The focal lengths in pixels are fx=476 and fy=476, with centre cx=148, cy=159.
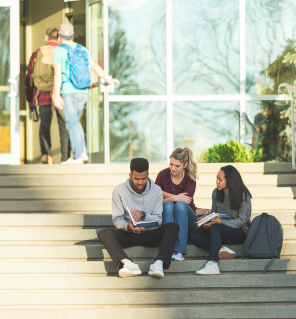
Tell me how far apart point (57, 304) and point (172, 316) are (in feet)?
3.30

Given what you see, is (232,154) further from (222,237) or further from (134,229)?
(134,229)

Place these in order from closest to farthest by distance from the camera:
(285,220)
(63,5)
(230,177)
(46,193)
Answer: (230,177) → (285,220) → (46,193) → (63,5)

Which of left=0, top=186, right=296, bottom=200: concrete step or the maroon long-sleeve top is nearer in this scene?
the maroon long-sleeve top

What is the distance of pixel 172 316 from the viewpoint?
3.97m

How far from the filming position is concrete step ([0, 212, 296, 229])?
5.14 meters

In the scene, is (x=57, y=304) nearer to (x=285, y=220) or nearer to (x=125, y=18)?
(x=285, y=220)

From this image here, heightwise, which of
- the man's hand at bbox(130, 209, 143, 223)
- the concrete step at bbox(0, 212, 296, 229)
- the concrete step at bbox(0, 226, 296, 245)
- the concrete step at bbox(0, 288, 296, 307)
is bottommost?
the concrete step at bbox(0, 288, 296, 307)

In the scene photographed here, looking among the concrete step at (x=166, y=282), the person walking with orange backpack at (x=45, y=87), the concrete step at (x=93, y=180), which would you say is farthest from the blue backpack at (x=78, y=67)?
the concrete step at (x=166, y=282)

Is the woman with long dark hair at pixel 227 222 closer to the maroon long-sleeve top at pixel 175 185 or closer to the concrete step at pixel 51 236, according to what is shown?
the maroon long-sleeve top at pixel 175 185

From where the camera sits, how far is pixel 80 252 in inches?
180

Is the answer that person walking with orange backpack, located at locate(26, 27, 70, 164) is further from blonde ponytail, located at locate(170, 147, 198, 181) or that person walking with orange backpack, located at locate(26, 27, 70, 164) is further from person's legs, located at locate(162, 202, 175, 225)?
person's legs, located at locate(162, 202, 175, 225)

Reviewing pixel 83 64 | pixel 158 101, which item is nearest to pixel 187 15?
pixel 158 101

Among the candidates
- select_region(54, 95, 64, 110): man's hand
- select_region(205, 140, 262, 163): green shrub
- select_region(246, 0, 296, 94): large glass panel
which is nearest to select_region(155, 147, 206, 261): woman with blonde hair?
select_region(54, 95, 64, 110): man's hand

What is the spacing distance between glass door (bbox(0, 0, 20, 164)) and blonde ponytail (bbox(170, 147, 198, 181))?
3.39 m
